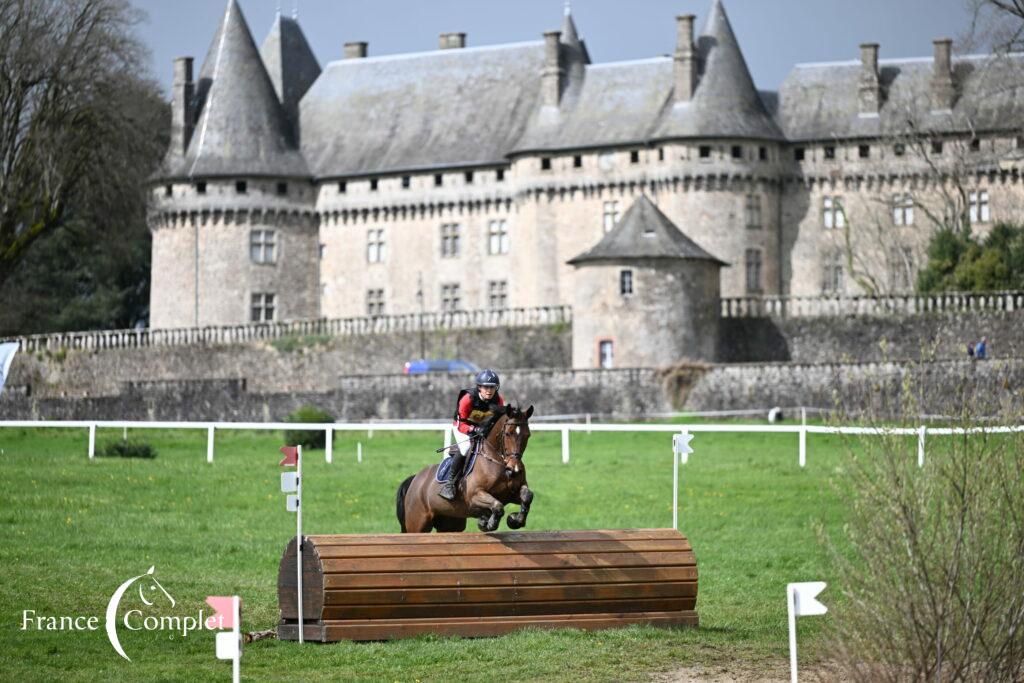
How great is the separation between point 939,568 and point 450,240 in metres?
54.3

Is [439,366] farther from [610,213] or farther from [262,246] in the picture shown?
[262,246]

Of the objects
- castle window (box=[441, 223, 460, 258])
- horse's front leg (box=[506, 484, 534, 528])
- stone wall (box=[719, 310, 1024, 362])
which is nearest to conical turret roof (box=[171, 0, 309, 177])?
castle window (box=[441, 223, 460, 258])

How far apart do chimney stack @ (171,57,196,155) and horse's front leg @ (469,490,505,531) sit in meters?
53.0

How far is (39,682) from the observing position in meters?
14.8

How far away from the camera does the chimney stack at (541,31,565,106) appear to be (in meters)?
65.1

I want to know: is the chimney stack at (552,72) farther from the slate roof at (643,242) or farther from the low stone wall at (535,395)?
the low stone wall at (535,395)

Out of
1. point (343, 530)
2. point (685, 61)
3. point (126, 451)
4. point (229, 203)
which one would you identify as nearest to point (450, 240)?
point (229, 203)

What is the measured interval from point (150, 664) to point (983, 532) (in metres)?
6.40

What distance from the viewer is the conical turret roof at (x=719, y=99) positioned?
204ft

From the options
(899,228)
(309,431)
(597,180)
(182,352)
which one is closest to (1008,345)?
(899,228)

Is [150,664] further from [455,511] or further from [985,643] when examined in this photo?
Answer: [985,643]

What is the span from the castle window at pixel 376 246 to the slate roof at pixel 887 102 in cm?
1417

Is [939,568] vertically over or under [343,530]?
over

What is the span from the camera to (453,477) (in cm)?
1670
